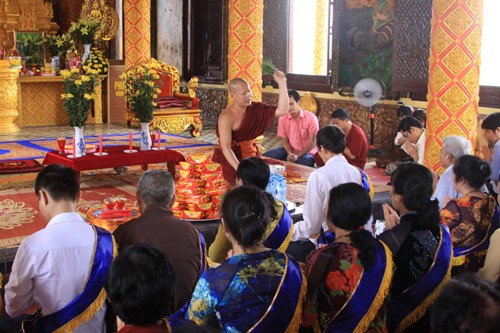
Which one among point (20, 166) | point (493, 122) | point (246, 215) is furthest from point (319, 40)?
point (246, 215)

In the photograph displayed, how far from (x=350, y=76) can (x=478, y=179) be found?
7466 millimetres

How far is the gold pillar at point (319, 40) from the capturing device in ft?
38.1

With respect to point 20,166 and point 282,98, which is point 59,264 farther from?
point 20,166

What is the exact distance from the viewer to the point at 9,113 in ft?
37.1

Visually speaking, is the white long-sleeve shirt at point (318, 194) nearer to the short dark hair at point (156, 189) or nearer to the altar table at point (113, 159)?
the short dark hair at point (156, 189)

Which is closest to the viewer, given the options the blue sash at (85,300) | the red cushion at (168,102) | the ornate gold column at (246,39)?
the blue sash at (85,300)

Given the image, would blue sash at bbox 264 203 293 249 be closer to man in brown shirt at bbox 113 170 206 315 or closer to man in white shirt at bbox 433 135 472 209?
man in brown shirt at bbox 113 170 206 315

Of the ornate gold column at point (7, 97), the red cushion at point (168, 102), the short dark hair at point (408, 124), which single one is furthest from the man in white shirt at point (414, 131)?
the ornate gold column at point (7, 97)

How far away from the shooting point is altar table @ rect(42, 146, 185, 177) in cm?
639

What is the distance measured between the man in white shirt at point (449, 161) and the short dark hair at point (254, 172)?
1265 mm

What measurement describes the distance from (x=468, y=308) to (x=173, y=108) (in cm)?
993

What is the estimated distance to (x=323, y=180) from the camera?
13.0ft


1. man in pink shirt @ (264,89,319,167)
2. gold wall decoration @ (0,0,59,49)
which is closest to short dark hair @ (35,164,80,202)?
man in pink shirt @ (264,89,319,167)

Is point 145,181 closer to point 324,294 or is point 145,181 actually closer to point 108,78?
point 324,294
